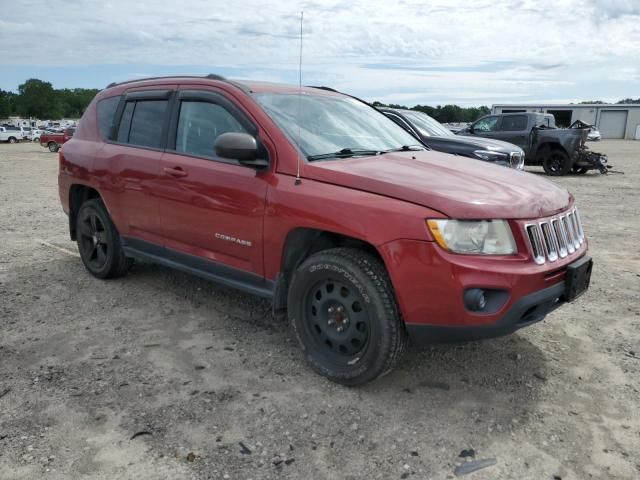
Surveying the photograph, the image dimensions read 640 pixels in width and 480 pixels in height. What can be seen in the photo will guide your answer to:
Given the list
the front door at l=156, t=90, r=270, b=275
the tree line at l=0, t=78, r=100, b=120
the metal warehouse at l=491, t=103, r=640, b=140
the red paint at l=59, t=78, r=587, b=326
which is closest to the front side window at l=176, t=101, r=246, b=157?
the front door at l=156, t=90, r=270, b=275

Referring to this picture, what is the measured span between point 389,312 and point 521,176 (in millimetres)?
1366

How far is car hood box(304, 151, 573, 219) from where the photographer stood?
2809mm

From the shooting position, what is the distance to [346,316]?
125 inches

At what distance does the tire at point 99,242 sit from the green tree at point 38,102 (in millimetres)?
112448

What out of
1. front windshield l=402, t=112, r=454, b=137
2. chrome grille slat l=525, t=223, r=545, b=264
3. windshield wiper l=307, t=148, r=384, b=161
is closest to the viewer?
chrome grille slat l=525, t=223, r=545, b=264

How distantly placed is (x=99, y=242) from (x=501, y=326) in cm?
376

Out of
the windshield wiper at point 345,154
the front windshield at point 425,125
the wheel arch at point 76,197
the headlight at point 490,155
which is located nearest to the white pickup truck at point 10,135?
the front windshield at point 425,125

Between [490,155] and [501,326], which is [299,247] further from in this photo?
[490,155]

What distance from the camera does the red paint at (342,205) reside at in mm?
2766

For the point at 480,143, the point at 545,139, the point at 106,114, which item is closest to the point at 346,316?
the point at 106,114

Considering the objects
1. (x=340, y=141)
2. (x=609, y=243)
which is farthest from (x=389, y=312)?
(x=609, y=243)

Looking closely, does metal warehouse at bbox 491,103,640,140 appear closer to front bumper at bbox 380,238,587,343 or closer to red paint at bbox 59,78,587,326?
red paint at bbox 59,78,587,326

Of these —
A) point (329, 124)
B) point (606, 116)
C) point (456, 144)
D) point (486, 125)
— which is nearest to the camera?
point (329, 124)

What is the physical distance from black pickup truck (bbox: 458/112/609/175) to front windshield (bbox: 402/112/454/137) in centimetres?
540
